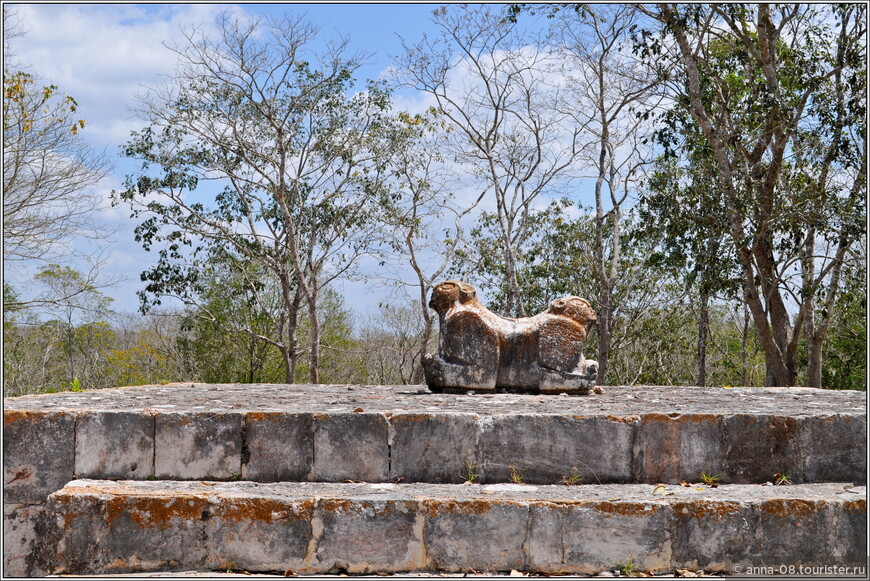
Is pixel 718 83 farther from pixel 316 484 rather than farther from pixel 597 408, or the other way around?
pixel 316 484

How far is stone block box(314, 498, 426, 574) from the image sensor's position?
4.66 m

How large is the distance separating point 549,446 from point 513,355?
1925 millimetres

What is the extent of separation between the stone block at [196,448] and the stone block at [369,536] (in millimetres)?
1025

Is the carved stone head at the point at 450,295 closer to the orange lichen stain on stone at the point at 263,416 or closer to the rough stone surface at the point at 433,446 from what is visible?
the rough stone surface at the point at 433,446

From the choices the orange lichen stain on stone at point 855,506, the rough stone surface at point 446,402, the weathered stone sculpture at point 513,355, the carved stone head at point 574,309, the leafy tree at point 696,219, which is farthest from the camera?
the leafy tree at point 696,219

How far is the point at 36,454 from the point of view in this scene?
17.8ft

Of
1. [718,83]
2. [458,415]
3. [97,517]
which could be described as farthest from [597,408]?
[718,83]

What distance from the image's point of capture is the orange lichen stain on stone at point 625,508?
15.3ft

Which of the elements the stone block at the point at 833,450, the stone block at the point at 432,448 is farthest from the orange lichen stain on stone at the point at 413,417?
the stone block at the point at 833,450

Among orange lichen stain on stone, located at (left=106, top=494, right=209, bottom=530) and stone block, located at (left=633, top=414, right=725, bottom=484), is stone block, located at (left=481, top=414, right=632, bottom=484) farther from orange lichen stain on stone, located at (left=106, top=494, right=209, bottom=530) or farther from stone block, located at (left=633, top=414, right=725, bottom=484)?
orange lichen stain on stone, located at (left=106, top=494, right=209, bottom=530)

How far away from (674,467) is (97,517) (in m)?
3.71

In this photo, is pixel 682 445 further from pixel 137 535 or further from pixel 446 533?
pixel 137 535

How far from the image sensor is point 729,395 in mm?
7203

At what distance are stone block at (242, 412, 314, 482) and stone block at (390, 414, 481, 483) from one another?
1.94ft
